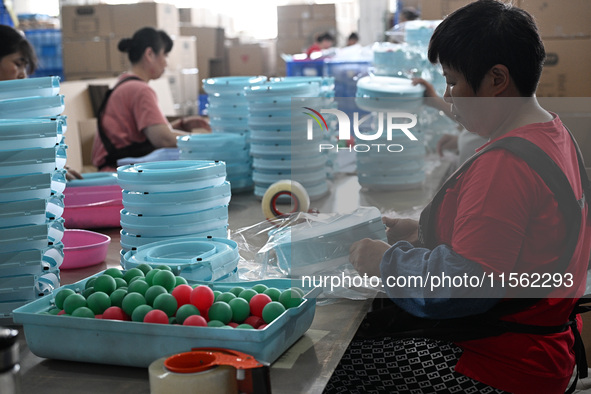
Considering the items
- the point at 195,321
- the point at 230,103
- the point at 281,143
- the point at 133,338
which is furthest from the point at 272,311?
the point at 230,103

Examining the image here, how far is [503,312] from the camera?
1.26 meters

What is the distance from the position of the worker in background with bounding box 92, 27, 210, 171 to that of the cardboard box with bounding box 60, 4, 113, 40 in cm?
258

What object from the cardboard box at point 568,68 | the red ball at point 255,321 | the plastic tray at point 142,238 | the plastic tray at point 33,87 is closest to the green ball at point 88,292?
the red ball at point 255,321

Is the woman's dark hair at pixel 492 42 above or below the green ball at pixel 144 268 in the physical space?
above

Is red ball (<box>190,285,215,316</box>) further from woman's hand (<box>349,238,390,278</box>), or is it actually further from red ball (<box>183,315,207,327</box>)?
woman's hand (<box>349,238,390,278</box>)

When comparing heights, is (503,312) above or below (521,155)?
below

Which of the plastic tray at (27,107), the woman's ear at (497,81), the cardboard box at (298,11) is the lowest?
the plastic tray at (27,107)

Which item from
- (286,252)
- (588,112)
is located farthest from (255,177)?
(588,112)

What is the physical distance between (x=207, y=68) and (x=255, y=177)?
22.3 feet

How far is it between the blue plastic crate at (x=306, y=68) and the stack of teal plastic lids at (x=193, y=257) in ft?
8.49

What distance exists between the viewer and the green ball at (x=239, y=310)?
1159mm

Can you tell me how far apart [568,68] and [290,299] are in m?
1.94

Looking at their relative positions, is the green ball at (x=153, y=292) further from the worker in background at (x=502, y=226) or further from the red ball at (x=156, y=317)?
the worker in background at (x=502, y=226)

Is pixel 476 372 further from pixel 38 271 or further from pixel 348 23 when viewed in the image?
pixel 348 23
